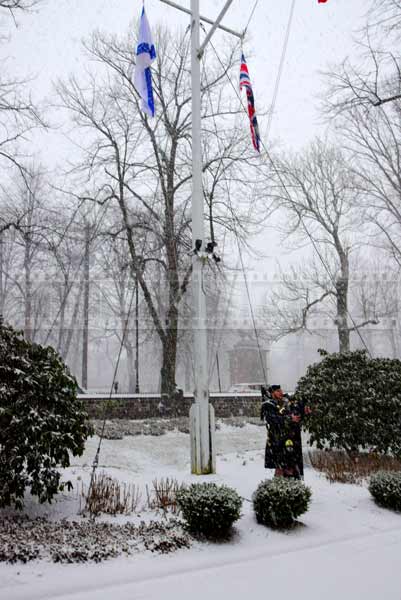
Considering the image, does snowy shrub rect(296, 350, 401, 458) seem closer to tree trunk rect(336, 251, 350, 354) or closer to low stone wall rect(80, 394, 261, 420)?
tree trunk rect(336, 251, 350, 354)

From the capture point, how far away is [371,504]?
19.9 feet

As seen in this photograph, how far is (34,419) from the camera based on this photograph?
5.26m

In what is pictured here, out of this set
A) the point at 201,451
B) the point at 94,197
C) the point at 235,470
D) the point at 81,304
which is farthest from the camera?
the point at 94,197

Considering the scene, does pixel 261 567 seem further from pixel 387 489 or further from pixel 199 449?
pixel 199 449

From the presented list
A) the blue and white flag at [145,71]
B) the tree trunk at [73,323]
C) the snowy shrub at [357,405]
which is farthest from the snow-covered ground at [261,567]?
the tree trunk at [73,323]

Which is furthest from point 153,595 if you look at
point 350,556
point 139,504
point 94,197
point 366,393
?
point 94,197

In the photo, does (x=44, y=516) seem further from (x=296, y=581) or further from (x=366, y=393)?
(x=366, y=393)

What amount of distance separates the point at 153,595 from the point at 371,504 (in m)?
3.73

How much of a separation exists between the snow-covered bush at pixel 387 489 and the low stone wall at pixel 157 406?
32.0 feet

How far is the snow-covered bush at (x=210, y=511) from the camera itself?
4719 millimetres

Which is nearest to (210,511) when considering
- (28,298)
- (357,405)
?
(357,405)

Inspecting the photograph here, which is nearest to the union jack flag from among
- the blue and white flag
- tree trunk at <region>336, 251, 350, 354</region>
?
the blue and white flag

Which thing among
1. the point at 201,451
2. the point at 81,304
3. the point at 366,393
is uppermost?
the point at 81,304

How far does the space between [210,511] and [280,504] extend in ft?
2.92
